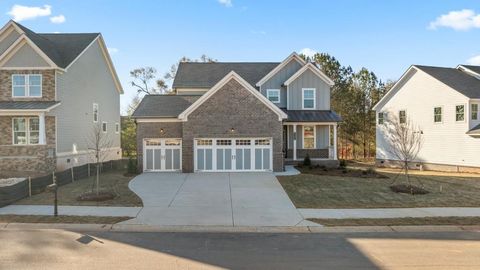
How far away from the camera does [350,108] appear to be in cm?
4219

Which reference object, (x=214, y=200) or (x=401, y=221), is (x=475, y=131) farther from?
(x=214, y=200)

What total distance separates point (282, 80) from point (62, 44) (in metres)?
17.7

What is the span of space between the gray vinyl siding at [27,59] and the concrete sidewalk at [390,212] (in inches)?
783

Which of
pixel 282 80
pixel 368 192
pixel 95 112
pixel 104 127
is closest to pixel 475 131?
pixel 368 192

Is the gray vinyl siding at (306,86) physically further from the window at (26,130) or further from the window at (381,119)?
the window at (26,130)

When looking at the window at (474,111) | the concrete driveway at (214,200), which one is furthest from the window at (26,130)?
the window at (474,111)

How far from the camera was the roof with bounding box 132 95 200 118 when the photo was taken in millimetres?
24689

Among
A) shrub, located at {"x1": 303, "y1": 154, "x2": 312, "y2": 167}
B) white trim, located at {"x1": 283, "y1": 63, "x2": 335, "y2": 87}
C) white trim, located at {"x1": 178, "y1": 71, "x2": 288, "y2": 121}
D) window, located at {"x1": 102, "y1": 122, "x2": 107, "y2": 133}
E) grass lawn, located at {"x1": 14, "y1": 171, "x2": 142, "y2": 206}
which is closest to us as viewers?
grass lawn, located at {"x1": 14, "y1": 171, "x2": 142, "y2": 206}

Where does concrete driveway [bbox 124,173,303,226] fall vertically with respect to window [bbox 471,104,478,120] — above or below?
below

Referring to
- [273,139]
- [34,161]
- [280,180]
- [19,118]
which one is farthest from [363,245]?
[19,118]

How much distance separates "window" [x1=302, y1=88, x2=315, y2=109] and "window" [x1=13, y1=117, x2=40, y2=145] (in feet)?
63.7

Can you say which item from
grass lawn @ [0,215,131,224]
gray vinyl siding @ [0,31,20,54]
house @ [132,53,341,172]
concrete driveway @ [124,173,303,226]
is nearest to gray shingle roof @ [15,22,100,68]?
gray vinyl siding @ [0,31,20,54]

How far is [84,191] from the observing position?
57.3ft

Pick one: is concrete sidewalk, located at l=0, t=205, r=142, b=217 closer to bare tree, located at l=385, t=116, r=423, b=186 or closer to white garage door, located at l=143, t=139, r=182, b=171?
white garage door, located at l=143, t=139, r=182, b=171
